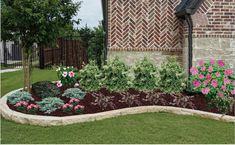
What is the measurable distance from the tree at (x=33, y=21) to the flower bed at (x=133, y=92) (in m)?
1.16

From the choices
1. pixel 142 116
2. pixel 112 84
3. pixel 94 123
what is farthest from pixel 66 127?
pixel 112 84

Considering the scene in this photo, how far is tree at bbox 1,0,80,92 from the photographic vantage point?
7.82 meters

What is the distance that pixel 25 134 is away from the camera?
18.8ft

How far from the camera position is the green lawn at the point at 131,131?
17.5 ft

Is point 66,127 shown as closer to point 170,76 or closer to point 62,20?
point 170,76

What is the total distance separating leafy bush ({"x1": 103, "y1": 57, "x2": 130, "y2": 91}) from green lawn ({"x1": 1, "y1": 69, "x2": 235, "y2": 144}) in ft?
4.44

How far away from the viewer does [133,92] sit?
26.0 feet

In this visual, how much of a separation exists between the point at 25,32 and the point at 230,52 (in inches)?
206

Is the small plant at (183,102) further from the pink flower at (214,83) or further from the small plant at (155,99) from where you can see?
the pink flower at (214,83)

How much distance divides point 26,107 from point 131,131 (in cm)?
245

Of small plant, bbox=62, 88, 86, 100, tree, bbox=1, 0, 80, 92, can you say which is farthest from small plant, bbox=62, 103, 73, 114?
tree, bbox=1, 0, 80, 92

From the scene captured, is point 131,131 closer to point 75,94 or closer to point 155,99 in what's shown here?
point 155,99

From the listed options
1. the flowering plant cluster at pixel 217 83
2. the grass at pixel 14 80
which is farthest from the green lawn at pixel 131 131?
the grass at pixel 14 80

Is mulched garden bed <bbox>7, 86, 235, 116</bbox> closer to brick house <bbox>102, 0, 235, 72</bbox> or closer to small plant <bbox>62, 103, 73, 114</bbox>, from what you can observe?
small plant <bbox>62, 103, 73, 114</bbox>
